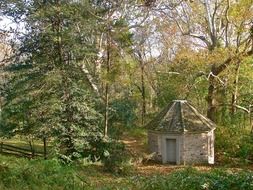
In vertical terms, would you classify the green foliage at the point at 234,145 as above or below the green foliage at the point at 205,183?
below

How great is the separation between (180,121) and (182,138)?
3.52ft

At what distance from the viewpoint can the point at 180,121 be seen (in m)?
24.2

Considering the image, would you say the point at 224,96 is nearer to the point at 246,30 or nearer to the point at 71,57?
the point at 246,30

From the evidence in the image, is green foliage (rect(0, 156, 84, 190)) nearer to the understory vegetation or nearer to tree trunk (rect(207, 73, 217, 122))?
the understory vegetation

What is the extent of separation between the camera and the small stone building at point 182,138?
23.8m

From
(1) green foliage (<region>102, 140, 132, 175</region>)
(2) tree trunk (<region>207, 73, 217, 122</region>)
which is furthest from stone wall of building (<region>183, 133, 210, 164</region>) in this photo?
(1) green foliage (<region>102, 140, 132, 175</region>)

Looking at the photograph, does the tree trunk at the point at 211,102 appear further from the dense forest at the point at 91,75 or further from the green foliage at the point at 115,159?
the green foliage at the point at 115,159

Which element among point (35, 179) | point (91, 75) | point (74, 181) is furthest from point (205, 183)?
point (91, 75)

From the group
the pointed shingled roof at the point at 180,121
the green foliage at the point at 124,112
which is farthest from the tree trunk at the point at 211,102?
the green foliage at the point at 124,112

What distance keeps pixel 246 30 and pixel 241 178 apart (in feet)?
57.0

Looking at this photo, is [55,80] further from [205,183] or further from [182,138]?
[205,183]

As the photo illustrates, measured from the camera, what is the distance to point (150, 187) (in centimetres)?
852

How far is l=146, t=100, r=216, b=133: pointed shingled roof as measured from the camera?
78.3 feet

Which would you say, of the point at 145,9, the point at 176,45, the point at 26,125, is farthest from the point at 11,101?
the point at 176,45
